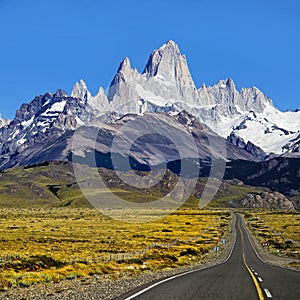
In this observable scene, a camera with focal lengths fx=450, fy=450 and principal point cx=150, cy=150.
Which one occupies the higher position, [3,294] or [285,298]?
[285,298]

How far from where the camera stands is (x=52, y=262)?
42969 mm

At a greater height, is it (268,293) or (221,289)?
(268,293)

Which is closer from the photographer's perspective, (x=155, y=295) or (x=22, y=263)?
(x=155, y=295)

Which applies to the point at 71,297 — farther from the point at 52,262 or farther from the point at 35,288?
the point at 52,262

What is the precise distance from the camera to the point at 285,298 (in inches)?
858

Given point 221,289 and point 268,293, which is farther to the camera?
point 221,289

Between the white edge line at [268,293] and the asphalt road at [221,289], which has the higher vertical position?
the white edge line at [268,293]

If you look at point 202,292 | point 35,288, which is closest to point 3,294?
point 35,288

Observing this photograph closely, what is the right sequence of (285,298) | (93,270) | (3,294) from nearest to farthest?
(285,298), (3,294), (93,270)

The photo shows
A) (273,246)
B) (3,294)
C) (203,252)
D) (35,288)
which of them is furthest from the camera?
(273,246)

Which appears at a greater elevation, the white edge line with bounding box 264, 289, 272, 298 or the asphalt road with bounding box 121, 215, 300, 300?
the white edge line with bounding box 264, 289, 272, 298

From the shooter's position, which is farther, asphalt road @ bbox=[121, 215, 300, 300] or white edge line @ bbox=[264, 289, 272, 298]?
asphalt road @ bbox=[121, 215, 300, 300]

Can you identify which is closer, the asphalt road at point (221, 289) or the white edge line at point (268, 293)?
the white edge line at point (268, 293)

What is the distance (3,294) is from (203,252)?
49.1 m
